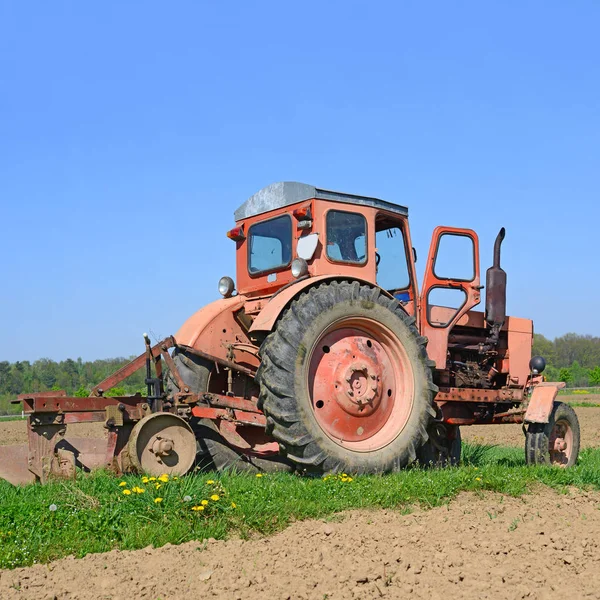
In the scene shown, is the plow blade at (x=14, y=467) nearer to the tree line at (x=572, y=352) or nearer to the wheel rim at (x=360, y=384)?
the wheel rim at (x=360, y=384)

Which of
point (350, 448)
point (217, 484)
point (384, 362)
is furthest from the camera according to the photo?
point (384, 362)

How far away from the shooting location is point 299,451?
20.7 ft

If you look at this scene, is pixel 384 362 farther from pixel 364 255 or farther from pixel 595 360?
pixel 595 360

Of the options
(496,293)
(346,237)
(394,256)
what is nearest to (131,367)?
(346,237)

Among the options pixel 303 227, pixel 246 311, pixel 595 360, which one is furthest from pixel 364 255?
pixel 595 360

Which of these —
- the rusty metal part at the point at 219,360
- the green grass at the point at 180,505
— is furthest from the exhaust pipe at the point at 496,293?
the rusty metal part at the point at 219,360

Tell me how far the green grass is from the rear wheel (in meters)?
1.84

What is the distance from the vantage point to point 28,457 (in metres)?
6.09

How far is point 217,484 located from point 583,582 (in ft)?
8.37

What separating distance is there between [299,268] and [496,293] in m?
2.88

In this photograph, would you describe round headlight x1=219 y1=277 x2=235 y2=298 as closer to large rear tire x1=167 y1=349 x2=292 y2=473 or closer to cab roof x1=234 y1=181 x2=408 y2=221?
cab roof x1=234 y1=181 x2=408 y2=221

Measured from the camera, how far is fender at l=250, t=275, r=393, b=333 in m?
6.46

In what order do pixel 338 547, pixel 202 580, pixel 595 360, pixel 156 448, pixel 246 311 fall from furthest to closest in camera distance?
1. pixel 595 360
2. pixel 246 311
3. pixel 156 448
4. pixel 338 547
5. pixel 202 580

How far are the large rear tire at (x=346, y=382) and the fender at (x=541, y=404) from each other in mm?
1598
